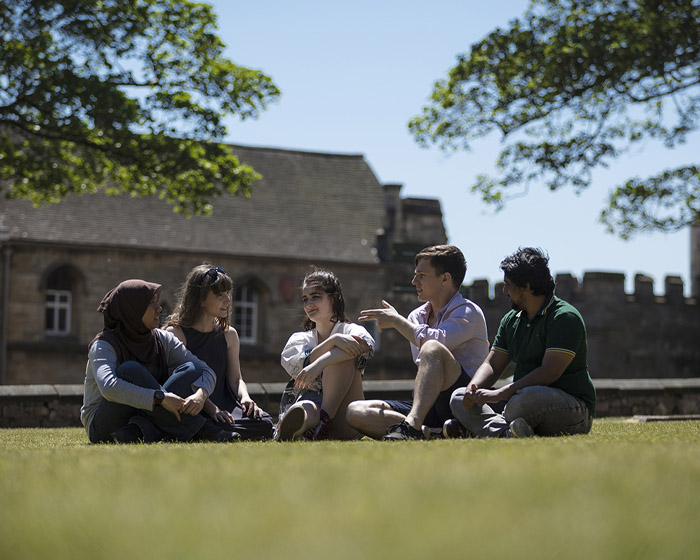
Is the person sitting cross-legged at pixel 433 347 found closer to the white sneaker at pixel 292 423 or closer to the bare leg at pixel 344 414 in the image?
the bare leg at pixel 344 414

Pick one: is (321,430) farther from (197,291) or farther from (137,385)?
(197,291)

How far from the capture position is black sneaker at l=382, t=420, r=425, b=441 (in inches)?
262

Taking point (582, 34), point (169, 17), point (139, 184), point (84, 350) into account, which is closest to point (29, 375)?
point (84, 350)

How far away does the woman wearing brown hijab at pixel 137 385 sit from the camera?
667 cm

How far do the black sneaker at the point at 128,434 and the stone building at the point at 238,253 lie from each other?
21.3 metres

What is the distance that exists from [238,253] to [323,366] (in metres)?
27.8

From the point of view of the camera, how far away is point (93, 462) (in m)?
4.52

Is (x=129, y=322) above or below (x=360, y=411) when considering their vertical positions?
above

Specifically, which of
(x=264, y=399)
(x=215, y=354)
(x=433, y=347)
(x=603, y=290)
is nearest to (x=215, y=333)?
(x=215, y=354)

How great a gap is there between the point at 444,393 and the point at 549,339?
888 mm

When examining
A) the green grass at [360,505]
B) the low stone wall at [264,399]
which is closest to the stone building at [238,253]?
the low stone wall at [264,399]

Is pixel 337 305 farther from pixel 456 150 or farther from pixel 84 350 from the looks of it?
pixel 84 350

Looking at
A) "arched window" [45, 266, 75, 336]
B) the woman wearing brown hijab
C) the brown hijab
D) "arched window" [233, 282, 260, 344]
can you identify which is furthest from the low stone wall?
"arched window" [233, 282, 260, 344]

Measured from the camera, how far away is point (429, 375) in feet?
22.7
